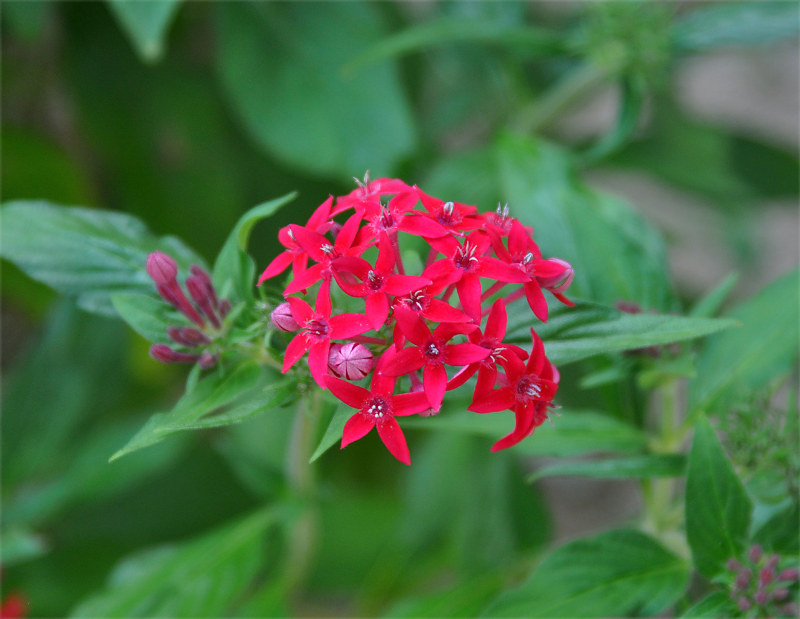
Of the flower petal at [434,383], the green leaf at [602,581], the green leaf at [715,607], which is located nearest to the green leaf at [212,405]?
the flower petal at [434,383]

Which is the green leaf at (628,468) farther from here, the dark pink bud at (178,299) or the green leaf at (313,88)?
the green leaf at (313,88)

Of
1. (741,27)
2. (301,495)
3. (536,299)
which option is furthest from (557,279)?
(741,27)

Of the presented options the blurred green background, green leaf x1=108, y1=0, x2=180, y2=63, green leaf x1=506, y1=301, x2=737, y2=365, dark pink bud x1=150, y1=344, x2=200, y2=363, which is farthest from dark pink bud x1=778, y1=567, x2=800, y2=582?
green leaf x1=108, y1=0, x2=180, y2=63

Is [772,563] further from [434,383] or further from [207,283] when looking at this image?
[207,283]

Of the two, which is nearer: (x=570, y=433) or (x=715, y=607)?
(x=715, y=607)

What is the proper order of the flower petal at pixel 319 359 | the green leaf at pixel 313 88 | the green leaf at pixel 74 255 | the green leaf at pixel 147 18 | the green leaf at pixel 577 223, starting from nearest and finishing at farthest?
1. the flower petal at pixel 319 359
2. the green leaf at pixel 74 255
3. the green leaf at pixel 577 223
4. the green leaf at pixel 147 18
5. the green leaf at pixel 313 88

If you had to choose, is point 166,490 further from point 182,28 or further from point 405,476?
point 182,28
